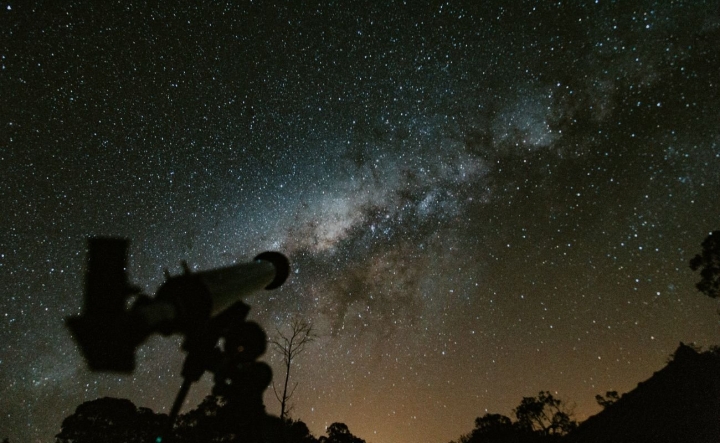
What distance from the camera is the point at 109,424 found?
2080cm

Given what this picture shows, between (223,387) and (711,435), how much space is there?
22.2 metres

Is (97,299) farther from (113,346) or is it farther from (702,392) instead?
(702,392)

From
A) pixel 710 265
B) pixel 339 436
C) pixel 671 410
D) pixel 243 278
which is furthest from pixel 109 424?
pixel 710 265

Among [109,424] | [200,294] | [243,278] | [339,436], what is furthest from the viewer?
[339,436]

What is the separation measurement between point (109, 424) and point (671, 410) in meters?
30.2

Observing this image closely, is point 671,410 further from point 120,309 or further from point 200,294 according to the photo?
point 120,309

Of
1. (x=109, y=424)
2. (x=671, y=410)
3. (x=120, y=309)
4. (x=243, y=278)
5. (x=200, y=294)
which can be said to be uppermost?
(x=109, y=424)

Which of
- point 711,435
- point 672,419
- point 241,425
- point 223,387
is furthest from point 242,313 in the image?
point 672,419

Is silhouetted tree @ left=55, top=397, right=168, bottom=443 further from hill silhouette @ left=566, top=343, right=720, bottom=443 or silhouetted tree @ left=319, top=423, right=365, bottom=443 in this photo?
hill silhouette @ left=566, top=343, right=720, bottom=443

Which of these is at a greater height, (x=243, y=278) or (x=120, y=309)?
(x=243, y=278)

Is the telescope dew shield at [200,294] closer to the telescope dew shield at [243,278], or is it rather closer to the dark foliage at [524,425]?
the telescope dew shield at [243,278]

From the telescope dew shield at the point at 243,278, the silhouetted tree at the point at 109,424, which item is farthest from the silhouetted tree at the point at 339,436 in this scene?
the telescope dew shield at the point at 243,278

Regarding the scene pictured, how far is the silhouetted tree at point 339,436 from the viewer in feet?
97.3

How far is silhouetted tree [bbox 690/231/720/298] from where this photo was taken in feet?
56.4
